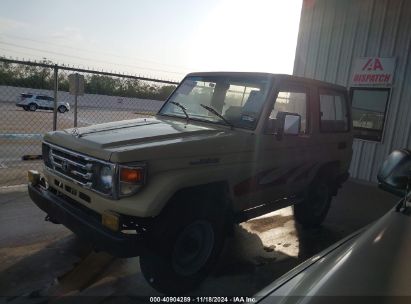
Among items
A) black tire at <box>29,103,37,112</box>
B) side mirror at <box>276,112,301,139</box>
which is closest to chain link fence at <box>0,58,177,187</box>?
black tire at <box>29,103,37,112</box>

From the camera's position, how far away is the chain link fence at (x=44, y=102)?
→ 24.9 feet

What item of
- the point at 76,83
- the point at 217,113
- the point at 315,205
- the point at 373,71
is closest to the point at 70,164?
the point at 217,113

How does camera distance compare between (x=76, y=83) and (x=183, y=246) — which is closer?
(x=183, y=246)

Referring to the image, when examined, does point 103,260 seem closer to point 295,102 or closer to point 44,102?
point 295,102

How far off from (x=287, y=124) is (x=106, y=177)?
2039 mm

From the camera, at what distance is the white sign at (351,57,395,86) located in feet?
28.8

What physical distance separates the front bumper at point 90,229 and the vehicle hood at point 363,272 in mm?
1482

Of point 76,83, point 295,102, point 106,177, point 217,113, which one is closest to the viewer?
point 106,177

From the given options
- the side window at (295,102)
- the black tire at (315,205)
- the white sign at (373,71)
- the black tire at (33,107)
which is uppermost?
the white sign at (373,71)

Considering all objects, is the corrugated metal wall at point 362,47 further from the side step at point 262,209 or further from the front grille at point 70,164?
the front grille at point 70,164

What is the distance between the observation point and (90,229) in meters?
3.04

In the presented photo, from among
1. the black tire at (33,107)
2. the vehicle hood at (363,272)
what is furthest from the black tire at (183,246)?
the black tire at (33,107)

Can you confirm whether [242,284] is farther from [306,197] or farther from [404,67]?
[404,67]

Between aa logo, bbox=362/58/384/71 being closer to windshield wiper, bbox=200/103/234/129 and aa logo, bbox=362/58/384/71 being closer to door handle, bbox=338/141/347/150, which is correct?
door handle, bbox=338/141/347/150
